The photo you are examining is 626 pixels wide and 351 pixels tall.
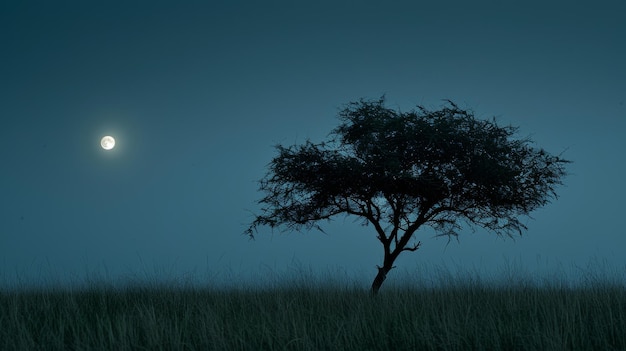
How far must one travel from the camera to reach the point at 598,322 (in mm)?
10750

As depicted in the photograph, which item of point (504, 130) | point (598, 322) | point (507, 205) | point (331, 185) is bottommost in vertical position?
point (598, 322)

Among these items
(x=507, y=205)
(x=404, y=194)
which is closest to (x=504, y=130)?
(x=507, y=205)

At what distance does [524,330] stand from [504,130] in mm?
8936

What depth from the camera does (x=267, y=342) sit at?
9.54m

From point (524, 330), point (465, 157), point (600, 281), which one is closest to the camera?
point (524, 330)

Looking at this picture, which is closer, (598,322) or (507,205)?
(598,322)

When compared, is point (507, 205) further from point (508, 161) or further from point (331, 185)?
point (331, 185)

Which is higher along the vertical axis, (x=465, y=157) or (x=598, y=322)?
(x=465, y=157)

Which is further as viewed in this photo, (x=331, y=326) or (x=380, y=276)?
(x=380, y=276)

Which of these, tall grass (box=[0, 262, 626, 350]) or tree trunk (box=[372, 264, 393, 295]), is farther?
tree trunk (box=[372, 264, 393, 295])

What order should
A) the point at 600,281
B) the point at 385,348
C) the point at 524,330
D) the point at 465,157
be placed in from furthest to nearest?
the point at 465,157, the point at 600,281, the point at 524,330, the point at 385,348

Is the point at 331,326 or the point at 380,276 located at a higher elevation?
the point at 380,276

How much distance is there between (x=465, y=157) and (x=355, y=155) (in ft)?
10.9

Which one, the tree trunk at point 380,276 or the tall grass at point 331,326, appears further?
the tree trunk at point 380,276
